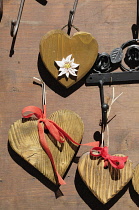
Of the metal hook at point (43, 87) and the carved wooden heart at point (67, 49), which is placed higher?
the carved wooden heart at point (67, 49)

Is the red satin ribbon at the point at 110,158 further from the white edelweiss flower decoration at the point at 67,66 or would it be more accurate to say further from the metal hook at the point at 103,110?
the white edelweiss flower decoration at the point at 67,66

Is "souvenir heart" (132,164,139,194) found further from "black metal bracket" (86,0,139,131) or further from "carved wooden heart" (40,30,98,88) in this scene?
"carved wooden heart" (40,30,98,88)

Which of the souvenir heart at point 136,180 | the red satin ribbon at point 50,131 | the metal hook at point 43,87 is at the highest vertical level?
the metal hook at point 43,87

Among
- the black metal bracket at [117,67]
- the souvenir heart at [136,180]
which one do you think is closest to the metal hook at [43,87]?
the black metal bracket at [117,67]

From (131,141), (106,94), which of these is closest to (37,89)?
(106,94)

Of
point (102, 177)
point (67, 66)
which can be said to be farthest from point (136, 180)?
point (67, 66)

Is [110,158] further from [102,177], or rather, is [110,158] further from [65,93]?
[65,93]
